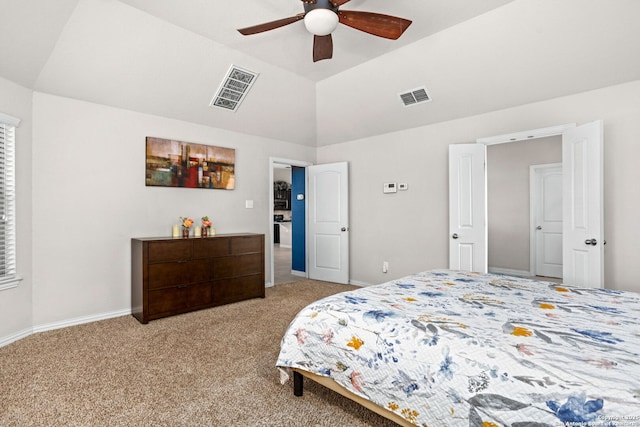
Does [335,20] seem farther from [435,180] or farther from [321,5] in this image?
[435,180]

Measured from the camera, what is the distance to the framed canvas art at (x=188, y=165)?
4.11 metres

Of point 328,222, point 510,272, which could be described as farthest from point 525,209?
point 328,222

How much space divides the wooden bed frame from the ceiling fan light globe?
7.83ft

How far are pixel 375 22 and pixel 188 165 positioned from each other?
2.97 m

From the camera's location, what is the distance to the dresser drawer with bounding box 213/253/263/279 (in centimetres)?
417

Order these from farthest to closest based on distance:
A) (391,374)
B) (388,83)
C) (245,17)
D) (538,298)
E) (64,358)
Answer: (388,83) → (245,17) → (64,358) → (538,298) → (391,374)

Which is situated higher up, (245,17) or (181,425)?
(245,17)

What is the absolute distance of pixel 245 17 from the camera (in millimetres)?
3100

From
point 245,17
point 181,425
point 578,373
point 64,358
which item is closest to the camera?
point 578,373

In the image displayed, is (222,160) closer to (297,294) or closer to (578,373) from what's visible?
(297,294)

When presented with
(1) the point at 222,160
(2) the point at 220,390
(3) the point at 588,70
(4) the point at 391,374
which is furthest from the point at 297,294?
(3) the point at 588,70

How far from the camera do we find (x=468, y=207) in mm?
4227

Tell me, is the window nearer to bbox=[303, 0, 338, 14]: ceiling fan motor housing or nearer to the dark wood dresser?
the dark wood dresser

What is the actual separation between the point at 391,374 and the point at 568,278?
2.92 m
